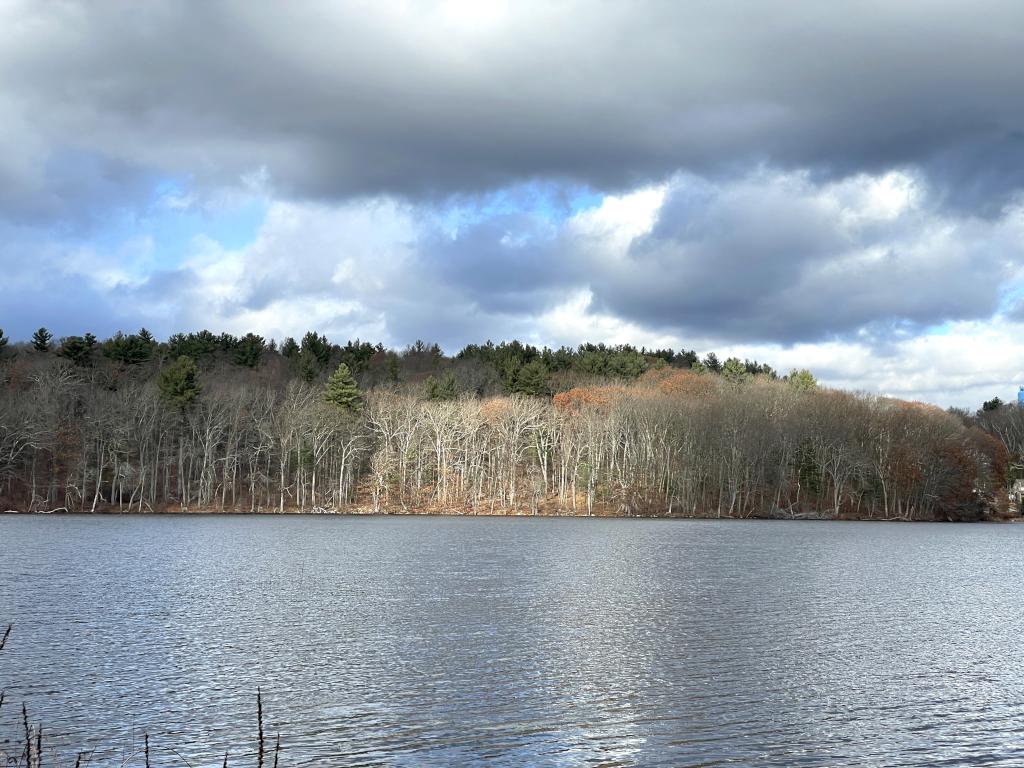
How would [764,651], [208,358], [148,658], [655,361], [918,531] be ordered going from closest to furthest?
1. [148,658]
2. [764,651]
3. [918,531]
4. [208,358]
5. [655,361]

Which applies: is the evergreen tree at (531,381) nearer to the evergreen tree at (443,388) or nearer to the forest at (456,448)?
the forest at (456,448)

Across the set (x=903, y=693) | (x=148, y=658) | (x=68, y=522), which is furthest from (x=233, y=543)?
(x=903, y=693)

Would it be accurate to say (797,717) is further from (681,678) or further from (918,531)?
(918,531)

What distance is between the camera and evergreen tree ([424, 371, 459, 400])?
503 feet

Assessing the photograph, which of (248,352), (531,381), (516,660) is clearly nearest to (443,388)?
(531,381)

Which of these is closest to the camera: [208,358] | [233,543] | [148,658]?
[148,658]

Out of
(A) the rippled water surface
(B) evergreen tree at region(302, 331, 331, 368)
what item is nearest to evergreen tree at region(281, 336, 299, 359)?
(B) evergreen tree at region(302, 331, 331, 368)

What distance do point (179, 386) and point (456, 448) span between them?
1572 inches

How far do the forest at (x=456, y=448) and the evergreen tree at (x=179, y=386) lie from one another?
0.28m

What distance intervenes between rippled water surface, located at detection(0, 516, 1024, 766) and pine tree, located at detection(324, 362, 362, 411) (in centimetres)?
8058

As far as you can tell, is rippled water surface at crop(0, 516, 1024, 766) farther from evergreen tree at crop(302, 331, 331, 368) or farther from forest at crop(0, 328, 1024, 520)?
evergreen tree at crop(302, 331, 331, 368)

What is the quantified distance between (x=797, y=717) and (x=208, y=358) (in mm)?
160714

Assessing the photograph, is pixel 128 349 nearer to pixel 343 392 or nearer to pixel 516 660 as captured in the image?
pixel 343 392

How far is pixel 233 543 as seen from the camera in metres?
73.7
